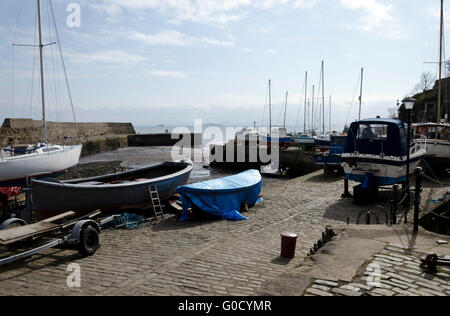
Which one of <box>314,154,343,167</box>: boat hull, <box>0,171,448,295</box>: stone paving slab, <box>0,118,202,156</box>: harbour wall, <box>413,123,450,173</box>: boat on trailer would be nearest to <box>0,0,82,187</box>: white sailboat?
<box>0,171,448,295</box>: stone paving slab

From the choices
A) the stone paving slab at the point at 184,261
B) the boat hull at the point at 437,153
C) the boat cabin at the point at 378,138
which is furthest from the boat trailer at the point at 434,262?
the boat hull at the point at 437,153

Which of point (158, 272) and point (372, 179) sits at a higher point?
point (372, 179)

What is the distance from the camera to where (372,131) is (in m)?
12.4

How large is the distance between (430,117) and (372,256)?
48.9 meters

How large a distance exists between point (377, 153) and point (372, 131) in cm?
92

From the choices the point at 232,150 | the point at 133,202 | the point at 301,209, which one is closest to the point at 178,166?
the point at 133,202

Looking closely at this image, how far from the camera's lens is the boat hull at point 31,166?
1542 cm

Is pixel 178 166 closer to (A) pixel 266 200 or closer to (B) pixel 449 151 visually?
(A) pixel 266 200

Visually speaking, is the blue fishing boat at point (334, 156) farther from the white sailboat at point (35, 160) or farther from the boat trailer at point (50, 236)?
the white sailboat at point (35, 160)

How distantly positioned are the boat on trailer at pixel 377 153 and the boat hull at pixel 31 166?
12.3 meters

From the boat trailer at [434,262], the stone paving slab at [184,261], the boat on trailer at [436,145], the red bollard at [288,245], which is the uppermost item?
Result: the boat on trailer at [436,145]

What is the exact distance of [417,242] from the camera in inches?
262
